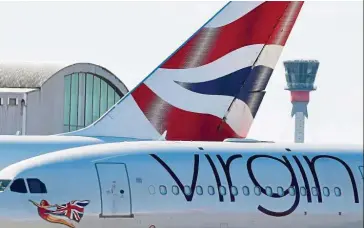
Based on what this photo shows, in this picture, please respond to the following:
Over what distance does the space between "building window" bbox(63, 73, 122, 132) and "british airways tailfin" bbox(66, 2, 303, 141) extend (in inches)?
770

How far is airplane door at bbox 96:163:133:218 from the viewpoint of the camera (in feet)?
90.5

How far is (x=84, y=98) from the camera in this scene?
62.8m

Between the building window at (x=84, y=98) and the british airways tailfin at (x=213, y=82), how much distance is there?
64.2 ft

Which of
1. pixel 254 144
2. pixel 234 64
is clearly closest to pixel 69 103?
pixel 234 64

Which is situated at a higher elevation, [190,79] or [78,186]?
[190,79]

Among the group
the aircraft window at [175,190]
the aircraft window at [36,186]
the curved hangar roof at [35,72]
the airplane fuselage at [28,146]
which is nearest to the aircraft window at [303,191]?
the aircraft window at [175,190]

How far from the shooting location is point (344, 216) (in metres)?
31.1

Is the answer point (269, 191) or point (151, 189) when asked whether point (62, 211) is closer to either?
point (151, 189)

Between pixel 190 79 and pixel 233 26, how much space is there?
2.48 m

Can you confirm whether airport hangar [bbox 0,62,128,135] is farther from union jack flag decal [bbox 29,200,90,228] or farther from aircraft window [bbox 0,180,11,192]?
union jack flag decal [bbox 29,200,90,228]

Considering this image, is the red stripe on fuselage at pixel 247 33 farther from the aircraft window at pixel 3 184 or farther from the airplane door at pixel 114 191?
the aircraft window at pixel 3 184

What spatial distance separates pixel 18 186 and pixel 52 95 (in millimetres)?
30318

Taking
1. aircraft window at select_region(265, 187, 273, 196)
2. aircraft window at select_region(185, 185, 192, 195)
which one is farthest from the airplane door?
aircraft window at select_region(265, 187, 273, 196)

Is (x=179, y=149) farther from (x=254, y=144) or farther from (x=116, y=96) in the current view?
(x=116, y=96)
